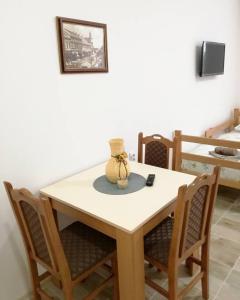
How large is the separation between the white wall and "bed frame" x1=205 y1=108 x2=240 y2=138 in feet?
2.07

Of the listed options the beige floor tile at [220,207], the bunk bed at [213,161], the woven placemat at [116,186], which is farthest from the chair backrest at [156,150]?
the beige floor tile at [220,207]

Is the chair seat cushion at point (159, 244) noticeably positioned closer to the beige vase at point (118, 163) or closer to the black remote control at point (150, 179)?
the black remote control at point (150, 179)

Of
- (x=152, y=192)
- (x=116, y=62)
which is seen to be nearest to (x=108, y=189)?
(x=152, y=192)

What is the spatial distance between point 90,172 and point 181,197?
95cm

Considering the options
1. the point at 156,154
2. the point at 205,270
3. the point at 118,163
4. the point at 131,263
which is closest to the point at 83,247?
the point at 131,263

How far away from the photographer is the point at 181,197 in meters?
1.18

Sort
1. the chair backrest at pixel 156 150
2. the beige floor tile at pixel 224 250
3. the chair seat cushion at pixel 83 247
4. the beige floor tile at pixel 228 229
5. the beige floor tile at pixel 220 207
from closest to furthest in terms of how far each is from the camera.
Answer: the chair seat cushion at pixel 83 247 → the beige floor tile at pixel 224 250 → the chair backrest at pixel 156 150 → the beige floor tile at pixel 228 229 → the beige floor tile at pixel 220 207

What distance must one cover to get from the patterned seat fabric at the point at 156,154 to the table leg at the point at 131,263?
3.23ft

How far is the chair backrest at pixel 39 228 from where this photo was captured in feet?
3.74

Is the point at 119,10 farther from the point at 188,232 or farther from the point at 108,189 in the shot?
the point at 188,232

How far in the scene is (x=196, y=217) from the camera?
140cm

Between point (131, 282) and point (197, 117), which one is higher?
point (197, 117)

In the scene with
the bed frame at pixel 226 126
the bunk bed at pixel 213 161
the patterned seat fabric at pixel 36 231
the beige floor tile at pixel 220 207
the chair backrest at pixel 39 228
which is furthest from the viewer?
the bed frame at pixel 226 126

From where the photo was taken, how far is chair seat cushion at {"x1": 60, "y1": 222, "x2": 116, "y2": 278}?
1.40 meters
